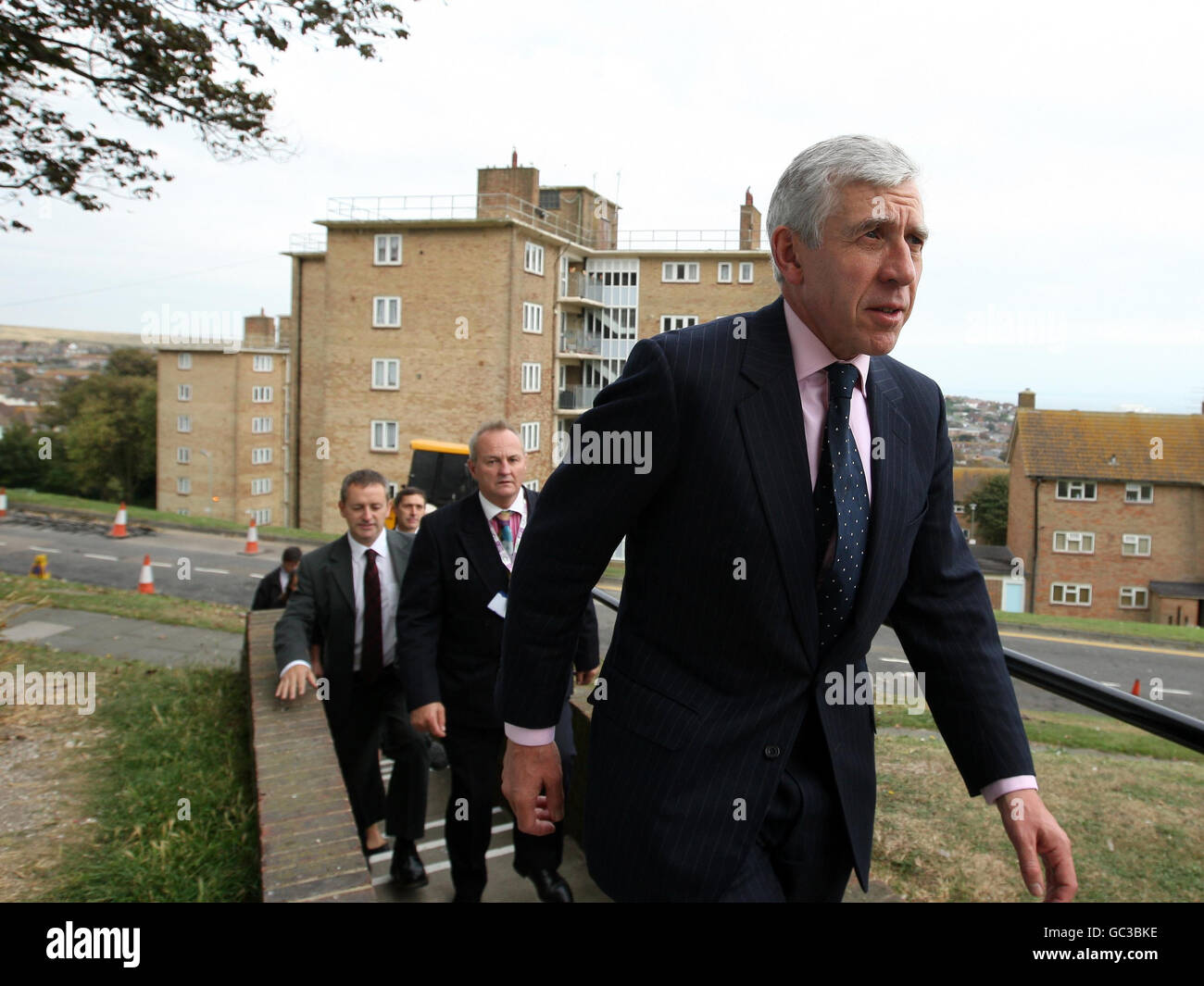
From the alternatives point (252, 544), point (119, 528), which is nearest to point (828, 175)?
point (252, 544)

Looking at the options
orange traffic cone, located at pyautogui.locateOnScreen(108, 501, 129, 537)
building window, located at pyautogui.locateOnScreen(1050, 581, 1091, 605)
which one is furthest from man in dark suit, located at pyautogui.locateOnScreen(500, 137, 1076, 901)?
building window, located at pyautogui.locateOnScreen(1050, 581, 1091, 605)

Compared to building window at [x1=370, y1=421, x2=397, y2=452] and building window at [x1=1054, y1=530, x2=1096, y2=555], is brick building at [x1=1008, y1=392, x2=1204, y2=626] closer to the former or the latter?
building window at [x1=1054, y1=530, x2=1096, y2=555]

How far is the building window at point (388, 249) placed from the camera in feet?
130

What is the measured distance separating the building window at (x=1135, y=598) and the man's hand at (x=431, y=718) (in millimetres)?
41928

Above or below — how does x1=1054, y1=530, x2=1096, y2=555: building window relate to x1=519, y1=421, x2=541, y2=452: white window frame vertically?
below

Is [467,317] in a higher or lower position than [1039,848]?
higher

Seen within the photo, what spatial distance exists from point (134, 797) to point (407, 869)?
1343 mm

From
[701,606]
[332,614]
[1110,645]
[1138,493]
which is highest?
[701,606]

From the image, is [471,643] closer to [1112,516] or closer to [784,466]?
[784,466]

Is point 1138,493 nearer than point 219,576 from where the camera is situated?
No

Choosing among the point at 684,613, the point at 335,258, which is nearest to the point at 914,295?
the point at 684,613

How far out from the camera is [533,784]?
200 cm

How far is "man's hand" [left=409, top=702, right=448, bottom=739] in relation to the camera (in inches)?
164

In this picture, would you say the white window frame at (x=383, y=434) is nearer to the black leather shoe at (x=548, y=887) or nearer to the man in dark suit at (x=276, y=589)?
the man in dark suit at (x=276, y=589)
